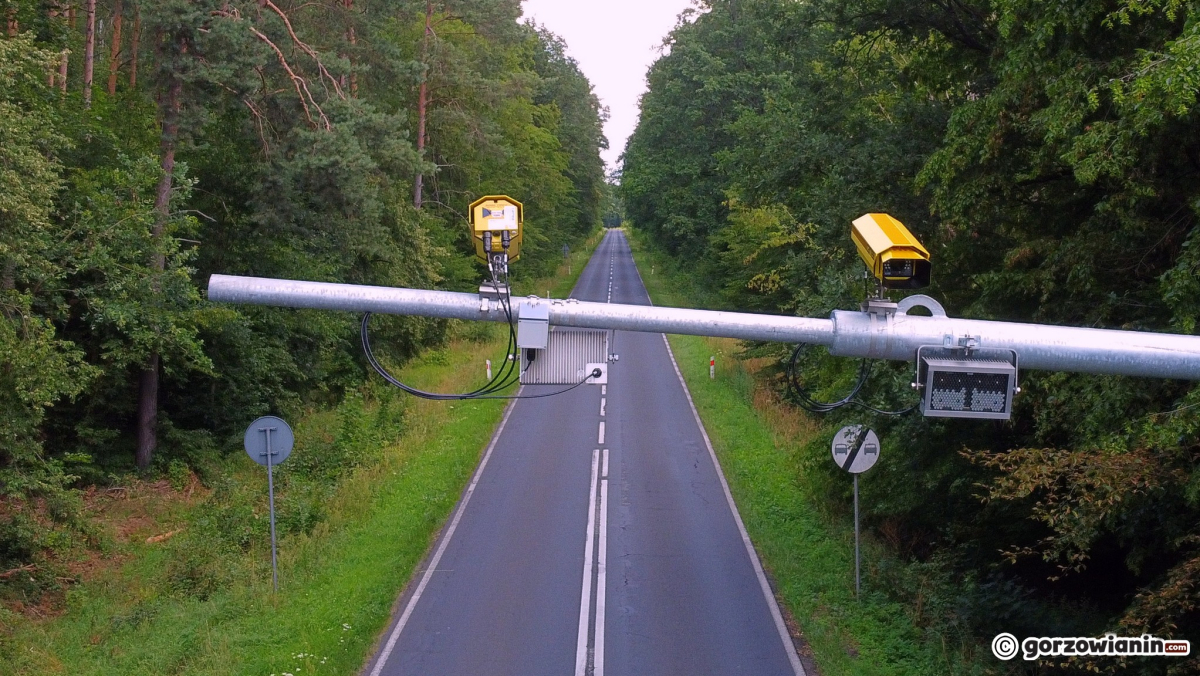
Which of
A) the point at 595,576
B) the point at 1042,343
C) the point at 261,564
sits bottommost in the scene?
the point at 261,564

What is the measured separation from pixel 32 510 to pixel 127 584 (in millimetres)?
1863

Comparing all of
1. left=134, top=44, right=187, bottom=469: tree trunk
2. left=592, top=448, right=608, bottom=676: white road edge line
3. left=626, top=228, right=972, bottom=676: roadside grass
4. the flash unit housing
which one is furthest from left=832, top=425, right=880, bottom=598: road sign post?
left=134, top=44, right=187, bottom=469: tree trunk

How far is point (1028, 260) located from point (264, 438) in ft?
31.9

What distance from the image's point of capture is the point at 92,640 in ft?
40.5

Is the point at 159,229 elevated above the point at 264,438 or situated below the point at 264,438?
above

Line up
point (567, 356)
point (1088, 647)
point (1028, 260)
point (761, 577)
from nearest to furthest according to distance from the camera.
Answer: point (567, 356), point (1088, 647), point (1028, 260), point (761, 577)

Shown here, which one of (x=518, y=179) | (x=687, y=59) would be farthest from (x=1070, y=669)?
(x=687, y=59)

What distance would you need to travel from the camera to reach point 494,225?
213 inches

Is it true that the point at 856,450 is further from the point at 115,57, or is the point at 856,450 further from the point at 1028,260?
the point at 115,57

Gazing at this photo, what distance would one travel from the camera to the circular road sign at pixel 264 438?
12742 millimetres

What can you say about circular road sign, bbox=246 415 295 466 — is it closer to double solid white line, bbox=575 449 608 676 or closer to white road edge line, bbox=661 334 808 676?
double solid white line, bbox=575 449 608 676

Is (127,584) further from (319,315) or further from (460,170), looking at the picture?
(460,170)

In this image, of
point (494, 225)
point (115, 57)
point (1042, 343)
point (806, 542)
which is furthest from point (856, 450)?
point (115, 57)

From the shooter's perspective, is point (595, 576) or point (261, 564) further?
point (261, 564)
